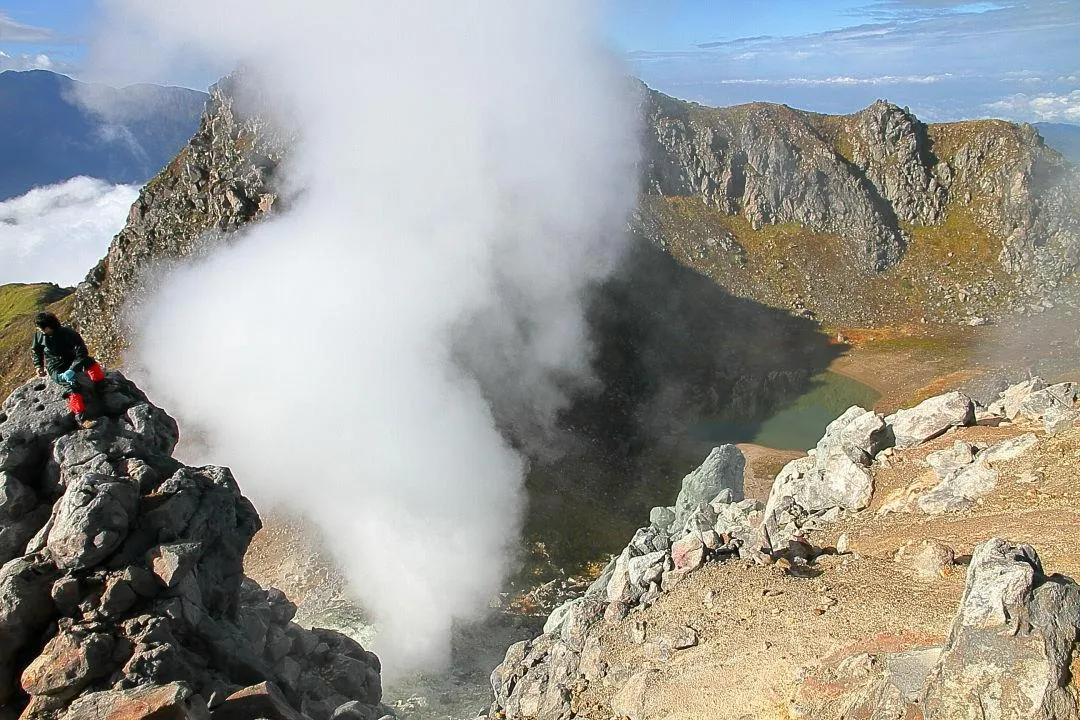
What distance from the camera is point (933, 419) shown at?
98.0 feet

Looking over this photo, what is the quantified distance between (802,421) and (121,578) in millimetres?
80419

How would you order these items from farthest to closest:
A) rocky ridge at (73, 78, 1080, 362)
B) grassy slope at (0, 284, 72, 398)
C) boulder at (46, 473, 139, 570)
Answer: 1. rocky ridge at (73, 78, 1080, 362)
2. grassy slope at (0, 284, 72, 398)
3. boulder at (46, 473, 139, 570)

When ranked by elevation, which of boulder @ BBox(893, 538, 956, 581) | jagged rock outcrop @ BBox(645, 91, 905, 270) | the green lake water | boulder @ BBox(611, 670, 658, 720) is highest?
jagged rock outcrop @ BBox(645, 91, 905, 270)

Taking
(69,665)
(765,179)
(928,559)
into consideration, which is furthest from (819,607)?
(765,179)

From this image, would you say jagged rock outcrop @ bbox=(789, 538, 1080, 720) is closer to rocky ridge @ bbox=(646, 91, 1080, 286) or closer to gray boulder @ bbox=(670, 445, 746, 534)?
gray boulder @ bbox=(670, 445, 746, 534)

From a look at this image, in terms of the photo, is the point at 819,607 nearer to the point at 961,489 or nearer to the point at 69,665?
the point at 961,489

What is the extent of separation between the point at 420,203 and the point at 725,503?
198 feet

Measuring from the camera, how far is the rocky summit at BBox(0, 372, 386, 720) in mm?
21406

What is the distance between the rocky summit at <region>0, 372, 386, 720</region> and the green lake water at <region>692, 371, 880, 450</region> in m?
61.1

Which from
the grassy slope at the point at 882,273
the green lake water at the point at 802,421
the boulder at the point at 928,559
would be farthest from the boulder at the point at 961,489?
the grassy slope at the point at 882,273

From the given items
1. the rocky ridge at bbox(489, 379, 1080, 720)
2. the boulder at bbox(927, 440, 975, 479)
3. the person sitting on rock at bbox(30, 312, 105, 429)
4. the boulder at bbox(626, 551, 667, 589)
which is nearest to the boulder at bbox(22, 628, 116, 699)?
the person sitting on rock at bbox(30, 312, 105, 429)

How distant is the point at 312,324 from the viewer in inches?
2667

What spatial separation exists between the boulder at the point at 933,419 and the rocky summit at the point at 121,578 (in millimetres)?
25175

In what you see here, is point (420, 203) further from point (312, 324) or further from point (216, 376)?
point (216, 376)
